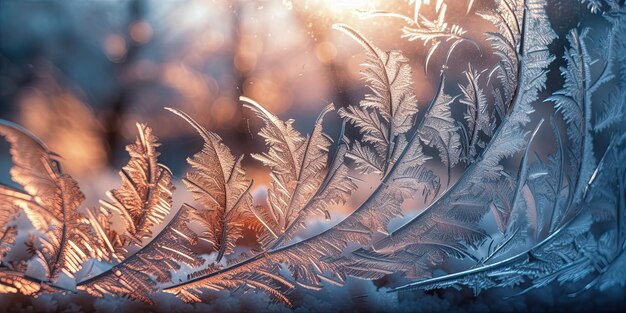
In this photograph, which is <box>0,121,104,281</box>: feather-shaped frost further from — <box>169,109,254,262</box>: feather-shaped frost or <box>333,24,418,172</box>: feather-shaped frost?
<box>333,24,418,172</box>: feather-shaped frost

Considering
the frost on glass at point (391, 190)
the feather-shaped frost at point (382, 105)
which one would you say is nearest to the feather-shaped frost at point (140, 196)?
the frost on glass at point (391, 190)

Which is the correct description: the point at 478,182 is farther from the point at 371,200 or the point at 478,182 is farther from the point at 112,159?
the point at 112,159

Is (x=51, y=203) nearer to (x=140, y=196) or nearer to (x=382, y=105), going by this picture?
(x=140, y=196)

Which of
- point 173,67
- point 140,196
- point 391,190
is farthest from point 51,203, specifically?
point 391,190

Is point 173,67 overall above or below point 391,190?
above

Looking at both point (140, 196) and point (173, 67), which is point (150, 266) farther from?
point (173, 67)

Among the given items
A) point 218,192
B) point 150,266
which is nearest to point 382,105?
point 218,192

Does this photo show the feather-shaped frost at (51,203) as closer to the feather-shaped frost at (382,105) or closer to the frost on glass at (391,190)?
the frost on glass at (391,190)

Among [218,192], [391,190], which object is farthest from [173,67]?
[391,190]

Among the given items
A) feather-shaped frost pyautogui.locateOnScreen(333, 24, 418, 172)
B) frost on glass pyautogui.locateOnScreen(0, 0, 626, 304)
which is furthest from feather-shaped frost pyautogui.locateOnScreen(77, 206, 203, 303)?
feather-shaped frost pyautogui.locateOnScreen(333, 24, 418, 172)
